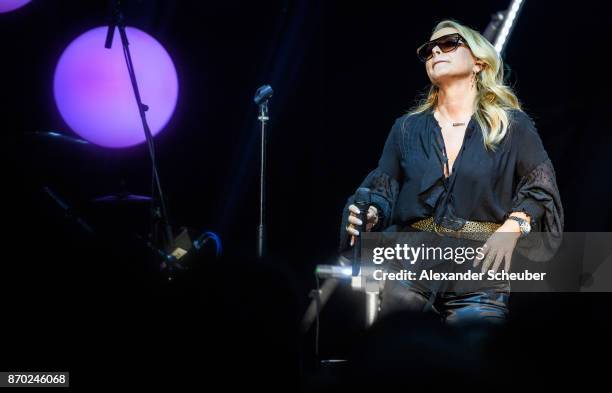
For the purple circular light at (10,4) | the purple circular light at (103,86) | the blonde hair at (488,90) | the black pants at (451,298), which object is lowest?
the black pants at (451,298)

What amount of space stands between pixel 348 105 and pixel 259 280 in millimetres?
3645

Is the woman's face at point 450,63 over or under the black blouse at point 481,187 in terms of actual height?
over

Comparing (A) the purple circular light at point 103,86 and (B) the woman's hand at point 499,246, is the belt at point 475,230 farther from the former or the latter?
(A) the purple circular light at point 103,86

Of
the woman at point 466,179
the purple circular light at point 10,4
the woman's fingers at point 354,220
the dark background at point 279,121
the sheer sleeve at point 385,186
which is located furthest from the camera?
the purple circular light at point 10,4

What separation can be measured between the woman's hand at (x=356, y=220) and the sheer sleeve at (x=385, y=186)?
0.03 metres

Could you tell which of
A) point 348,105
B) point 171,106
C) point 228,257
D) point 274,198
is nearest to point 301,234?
point 274,198

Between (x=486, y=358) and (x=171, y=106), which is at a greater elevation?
(x=171, y=106)

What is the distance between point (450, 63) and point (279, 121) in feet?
8.98

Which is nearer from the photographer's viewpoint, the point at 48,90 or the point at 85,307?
the point at 85,307

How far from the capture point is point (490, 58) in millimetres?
3146

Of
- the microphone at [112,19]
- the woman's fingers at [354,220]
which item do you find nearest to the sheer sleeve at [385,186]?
the woman's fingers at [354,220]

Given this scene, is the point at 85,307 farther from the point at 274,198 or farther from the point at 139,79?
the point at 274,198

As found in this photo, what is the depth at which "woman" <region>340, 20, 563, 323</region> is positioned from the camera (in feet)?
9.16

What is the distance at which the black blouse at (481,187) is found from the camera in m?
2.80
